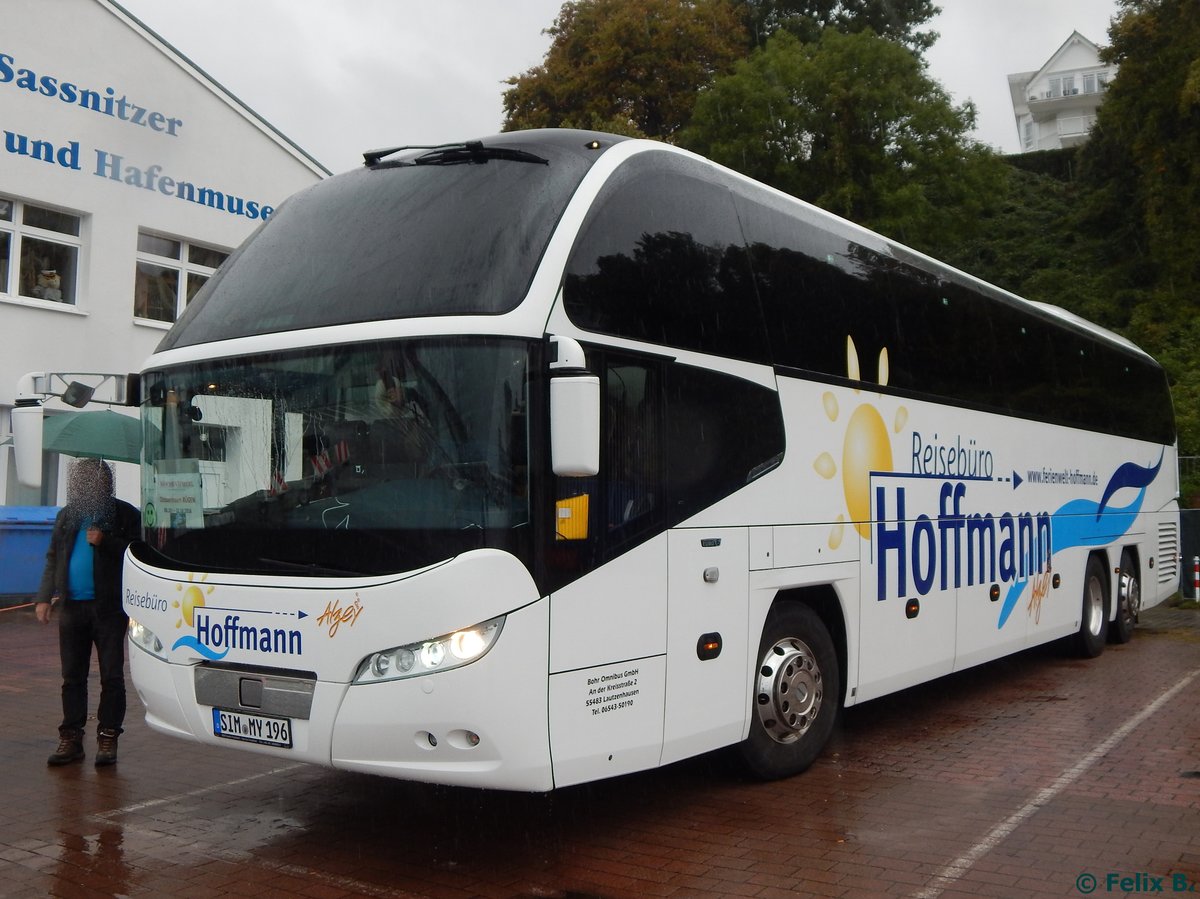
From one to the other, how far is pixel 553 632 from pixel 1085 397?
9368mm

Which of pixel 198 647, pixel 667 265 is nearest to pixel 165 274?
pixel 198 647

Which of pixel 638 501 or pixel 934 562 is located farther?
pixel 934 562

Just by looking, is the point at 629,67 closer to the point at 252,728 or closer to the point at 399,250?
the point at 399,250

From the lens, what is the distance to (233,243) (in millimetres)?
22031

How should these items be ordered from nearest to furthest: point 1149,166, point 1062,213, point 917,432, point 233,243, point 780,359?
1. point 780,359
2. point 917,432
3. point 233,243
4. point 1149,166
5. point 1062,213

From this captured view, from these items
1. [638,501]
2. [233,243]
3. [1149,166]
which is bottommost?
[638,501]

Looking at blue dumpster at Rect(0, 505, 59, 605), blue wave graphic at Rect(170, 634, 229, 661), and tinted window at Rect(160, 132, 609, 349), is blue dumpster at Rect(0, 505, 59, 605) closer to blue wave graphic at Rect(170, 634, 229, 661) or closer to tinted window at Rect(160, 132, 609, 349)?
tinted window at Rect(160, 132, 609, 349)

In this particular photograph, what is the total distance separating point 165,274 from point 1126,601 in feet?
52.4

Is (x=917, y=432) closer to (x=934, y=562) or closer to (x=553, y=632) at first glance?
(x=934, y=562)

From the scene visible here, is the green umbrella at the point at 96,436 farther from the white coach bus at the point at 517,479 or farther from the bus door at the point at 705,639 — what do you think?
the bus door at the point at 705,639

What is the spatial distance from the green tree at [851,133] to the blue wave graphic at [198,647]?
98.8ft

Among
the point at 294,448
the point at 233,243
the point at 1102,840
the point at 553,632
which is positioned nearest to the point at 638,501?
the point at 553,632

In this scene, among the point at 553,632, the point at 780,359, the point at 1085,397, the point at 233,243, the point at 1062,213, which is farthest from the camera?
the point at 1062,213

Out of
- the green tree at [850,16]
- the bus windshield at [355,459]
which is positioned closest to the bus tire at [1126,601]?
the bus windshield at [355,459]
